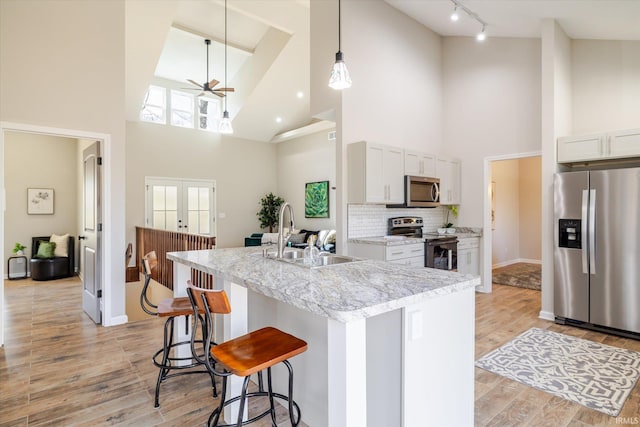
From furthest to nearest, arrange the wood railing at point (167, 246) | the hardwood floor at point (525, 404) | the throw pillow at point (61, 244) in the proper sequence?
the throw pillow at point (61, 244) < the wood railing at point (167, 246) < the hardwood floor at point (525, 404)

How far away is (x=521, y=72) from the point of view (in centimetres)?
515

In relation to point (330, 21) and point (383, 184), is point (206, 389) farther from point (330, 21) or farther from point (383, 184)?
point (330, 21)

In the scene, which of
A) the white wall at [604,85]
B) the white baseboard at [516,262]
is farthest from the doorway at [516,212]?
the white wall at [604,85]

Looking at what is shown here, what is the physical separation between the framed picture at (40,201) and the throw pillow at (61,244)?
67 centimetres

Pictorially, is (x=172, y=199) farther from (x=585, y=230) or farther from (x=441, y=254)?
(x=585, y=230)

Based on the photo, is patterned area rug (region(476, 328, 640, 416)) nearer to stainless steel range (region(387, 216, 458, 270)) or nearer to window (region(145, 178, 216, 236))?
Answer: stainless steel range (region(387, 216, 458, 270))

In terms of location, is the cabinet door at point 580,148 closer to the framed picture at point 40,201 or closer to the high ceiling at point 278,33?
the high ceiling at point 278,33

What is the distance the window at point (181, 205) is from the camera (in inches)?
321

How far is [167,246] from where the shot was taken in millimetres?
6031

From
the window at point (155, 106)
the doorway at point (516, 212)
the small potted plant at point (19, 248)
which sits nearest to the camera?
the small potted plant at point (19, 248)

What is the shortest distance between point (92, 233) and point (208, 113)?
556 centimetres

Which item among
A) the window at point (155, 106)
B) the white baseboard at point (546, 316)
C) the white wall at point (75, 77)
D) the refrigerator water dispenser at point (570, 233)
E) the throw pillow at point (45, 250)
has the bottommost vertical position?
the white baseboard at point (546, 316)

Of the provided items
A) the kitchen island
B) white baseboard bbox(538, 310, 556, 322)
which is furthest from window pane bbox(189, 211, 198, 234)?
white baseboard bbox(538, 310, 556, 322)

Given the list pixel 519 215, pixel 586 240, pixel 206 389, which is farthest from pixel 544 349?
pixel 519 215
